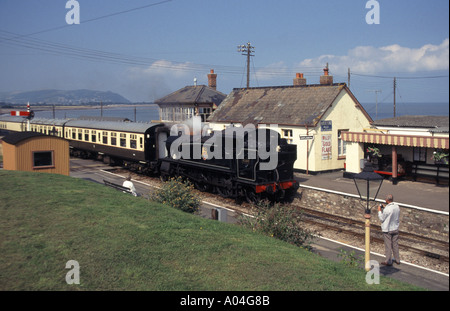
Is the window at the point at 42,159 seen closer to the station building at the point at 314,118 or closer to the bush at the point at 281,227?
the station building at the point at 314,118

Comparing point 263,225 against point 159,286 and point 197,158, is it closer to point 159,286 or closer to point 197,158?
point 159,286

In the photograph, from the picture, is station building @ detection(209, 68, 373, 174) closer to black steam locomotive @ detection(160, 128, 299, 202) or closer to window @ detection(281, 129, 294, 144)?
window @ detection(281, 129, 294, 144)

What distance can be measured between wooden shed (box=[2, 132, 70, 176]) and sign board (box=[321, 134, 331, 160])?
14.7m

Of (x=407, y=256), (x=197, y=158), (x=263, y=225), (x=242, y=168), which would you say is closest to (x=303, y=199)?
(x=242, y=168)

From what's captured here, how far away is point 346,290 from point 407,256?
21.1ft

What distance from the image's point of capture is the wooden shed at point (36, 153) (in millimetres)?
18906

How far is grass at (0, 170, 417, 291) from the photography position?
6844 millimetres

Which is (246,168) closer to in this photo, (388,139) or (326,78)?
(388,139)

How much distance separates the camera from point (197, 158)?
20.8 metres

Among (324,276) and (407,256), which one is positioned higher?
(324,276)

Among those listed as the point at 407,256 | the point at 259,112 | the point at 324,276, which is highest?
the point at 259,112

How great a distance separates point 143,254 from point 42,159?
14218 mm

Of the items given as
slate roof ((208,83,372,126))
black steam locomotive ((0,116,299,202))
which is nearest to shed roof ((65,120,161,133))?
black steam locomotive ((0,116,299,202))

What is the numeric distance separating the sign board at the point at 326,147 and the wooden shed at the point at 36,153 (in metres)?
14.7
